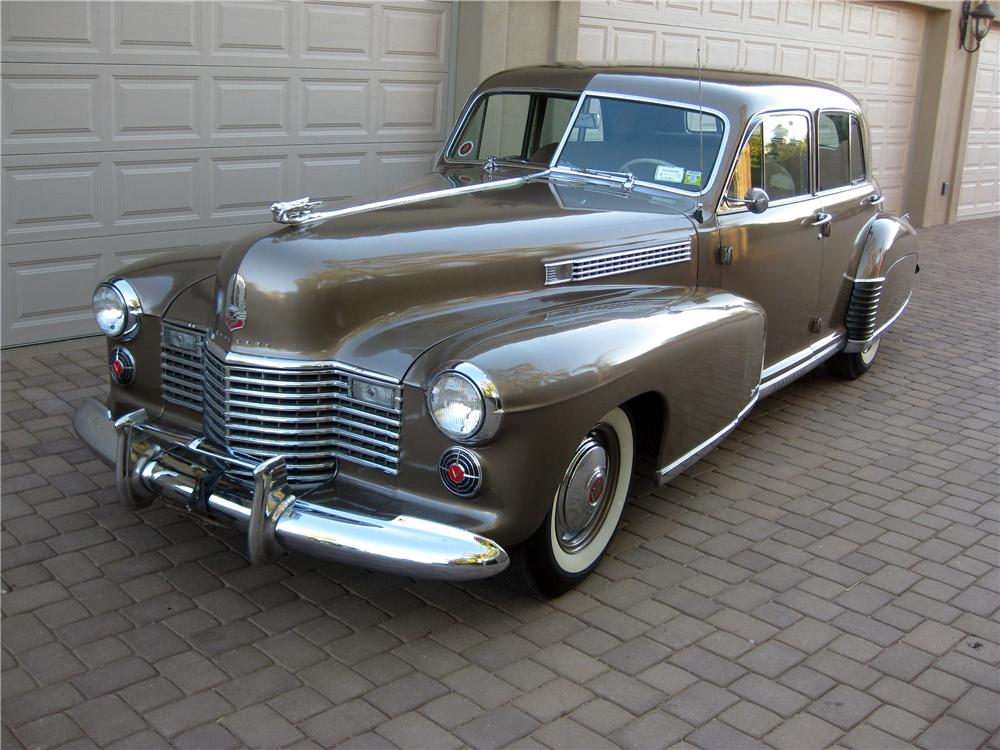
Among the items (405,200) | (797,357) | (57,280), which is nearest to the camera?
(405,200)

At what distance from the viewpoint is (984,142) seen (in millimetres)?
15070

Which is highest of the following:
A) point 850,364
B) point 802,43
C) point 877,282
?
point 802,43

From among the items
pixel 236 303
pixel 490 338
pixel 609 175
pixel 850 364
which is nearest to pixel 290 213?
pixel 236 303

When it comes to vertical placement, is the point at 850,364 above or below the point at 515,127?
below

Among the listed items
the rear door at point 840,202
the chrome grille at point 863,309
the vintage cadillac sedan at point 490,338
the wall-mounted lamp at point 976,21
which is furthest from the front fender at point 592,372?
the wall-mounted lamp at point 976,21

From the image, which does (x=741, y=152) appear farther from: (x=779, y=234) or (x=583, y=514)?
(x=583, y=514)

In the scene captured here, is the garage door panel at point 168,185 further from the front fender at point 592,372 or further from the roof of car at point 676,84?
the front fender at point 592,372

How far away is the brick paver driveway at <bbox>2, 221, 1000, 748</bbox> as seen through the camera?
9.80ft

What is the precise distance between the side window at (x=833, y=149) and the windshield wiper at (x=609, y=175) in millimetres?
1551

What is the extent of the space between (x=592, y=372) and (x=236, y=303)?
4.02ft

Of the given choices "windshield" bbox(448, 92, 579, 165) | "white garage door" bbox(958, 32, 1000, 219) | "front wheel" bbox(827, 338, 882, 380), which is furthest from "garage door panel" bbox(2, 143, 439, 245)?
"white garage door" bbox(958, 32, 1000, 219)

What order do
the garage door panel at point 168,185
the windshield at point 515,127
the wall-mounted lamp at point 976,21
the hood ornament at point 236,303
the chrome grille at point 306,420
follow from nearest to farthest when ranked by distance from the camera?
the chrome grille at point 306,420, the hood ornament at point 236,303, the windshield at point 515,127, the garage door panel at point 168,185, the wall-mounted lamp at point 976,21

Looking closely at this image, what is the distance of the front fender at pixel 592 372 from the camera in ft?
10.4

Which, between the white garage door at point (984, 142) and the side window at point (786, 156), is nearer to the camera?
the side window at point (786, 156)
